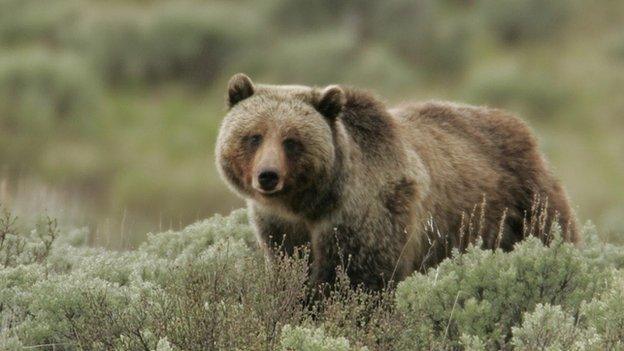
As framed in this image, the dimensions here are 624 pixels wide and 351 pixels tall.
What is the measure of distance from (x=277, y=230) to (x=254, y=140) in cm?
58

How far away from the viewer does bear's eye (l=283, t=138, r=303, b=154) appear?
→ 21.1ft

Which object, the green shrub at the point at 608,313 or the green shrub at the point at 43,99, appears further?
the green shrub at the point at 43,99

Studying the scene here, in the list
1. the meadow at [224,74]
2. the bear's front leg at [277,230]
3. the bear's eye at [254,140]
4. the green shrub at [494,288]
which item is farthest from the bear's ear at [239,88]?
the meadow at [224,74]

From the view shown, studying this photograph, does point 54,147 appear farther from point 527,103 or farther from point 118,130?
point 527,103

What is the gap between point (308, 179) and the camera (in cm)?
648

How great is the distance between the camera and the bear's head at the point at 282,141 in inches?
253

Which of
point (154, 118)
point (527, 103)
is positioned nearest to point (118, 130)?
point (154, 118)

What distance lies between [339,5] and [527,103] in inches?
210

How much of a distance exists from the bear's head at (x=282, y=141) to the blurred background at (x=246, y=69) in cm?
1559

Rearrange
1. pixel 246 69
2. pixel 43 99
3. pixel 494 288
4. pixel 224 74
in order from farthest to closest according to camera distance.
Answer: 1. pixel 224 74
2. pixel 246 69
3. pixel 43 99
4. pixel 494 288

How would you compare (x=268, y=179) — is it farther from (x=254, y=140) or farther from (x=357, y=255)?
(x=357, y=255)

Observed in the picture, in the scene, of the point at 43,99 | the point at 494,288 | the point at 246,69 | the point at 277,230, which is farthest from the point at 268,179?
the point at 246,69

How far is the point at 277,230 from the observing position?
677 cm

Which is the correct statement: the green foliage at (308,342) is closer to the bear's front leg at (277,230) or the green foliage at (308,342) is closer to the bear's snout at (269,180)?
the bear's snout at (269,180)
